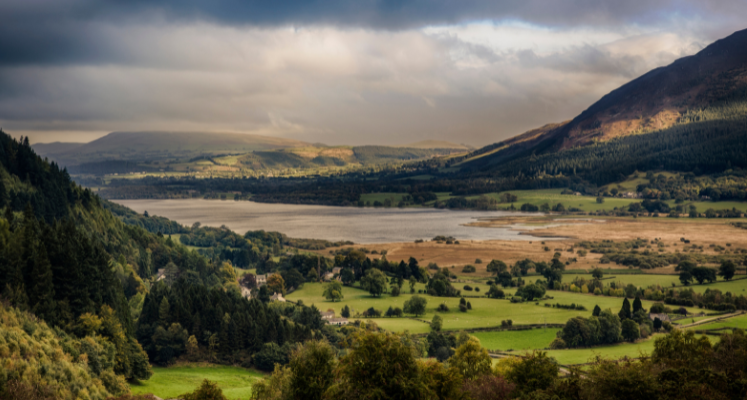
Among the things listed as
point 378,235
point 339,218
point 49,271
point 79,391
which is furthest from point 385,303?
point 339,218

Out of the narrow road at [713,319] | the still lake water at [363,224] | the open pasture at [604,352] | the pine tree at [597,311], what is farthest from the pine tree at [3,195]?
the narrow road at [713,319]

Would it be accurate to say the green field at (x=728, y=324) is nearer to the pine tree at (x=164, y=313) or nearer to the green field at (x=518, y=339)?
the green field at (x=518, y=339)

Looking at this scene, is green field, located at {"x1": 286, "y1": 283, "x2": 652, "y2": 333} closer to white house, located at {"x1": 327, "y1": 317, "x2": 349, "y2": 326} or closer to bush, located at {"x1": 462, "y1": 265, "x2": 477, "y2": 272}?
white house, located at {"x1": 327, "y1": 317, "x2": 349, "y2": 326}

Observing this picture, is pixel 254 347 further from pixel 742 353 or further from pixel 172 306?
pixel 742 353

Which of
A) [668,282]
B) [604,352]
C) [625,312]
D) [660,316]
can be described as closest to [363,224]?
[668,282]

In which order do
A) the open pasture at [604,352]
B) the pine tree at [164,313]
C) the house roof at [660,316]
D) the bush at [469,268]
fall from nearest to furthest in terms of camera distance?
the open pasture at [604,352] → the pine tree at [164,313] → the house roof at [660,316] → the bush at [469,268]

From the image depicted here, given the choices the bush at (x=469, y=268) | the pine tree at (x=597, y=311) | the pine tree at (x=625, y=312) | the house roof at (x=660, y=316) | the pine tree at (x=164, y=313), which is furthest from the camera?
the bush at (x=469, y=268)

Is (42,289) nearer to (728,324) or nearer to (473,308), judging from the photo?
(473,308)
